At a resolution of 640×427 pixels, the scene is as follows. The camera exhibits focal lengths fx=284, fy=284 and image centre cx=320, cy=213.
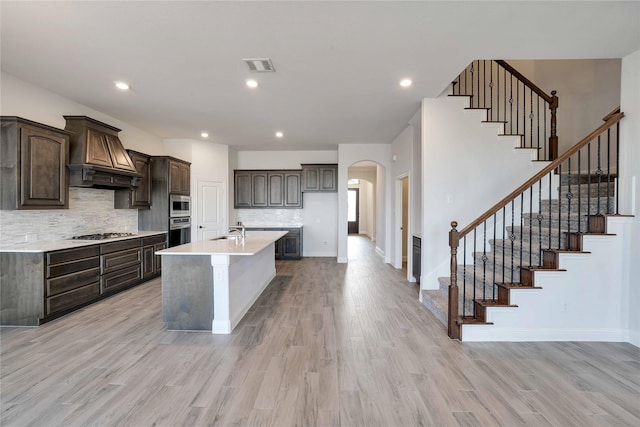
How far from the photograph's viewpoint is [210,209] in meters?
6.96

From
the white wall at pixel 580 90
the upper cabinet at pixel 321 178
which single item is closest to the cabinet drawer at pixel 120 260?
the upper cabinet at pixel 321 178

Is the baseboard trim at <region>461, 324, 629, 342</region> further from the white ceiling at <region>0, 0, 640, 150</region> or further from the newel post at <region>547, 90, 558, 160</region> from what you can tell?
the white ceiling at <region>0, 0, 640, 150</region>

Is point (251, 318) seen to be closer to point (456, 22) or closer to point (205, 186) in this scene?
point (456, 22)

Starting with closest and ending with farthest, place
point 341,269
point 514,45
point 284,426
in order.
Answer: point 284,426 < point 514,45 < point 341,269

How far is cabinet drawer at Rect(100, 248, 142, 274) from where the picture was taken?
4.10 meters

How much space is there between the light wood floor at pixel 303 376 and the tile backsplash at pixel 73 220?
1239 millimetres

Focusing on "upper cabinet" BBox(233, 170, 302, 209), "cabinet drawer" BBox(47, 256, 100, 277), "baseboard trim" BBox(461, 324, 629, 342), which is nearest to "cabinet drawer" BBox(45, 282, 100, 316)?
"cabinet drawer" BBox(47, 256, 100, 277)

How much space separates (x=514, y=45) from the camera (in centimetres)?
279

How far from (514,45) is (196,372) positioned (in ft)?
13.8

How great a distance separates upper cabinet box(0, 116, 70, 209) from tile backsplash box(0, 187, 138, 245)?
325 mm

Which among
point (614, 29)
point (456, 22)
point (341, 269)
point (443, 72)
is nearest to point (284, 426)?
point (456, 22)

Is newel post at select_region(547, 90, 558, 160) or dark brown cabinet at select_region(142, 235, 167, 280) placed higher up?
newel post at select_region(547, 90, 558, 160)

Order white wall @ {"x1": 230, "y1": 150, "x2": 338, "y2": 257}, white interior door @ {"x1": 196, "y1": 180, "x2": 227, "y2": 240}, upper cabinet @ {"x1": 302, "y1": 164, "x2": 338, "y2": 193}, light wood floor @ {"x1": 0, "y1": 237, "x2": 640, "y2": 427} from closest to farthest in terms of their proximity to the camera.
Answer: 1. light wood floor @ {"x1": 0, "y1": 237, "x2": 640, "y2": 427}
2. white interior door @ {"x1": 196, "y1": 180, "x2": 227, "y2": 240}
3. upper cabinet @ {"x1": 302, "y1": 164, "x2": 338, "y2": 193}
4. white wall @ {"x1": 230, "y1": 150, "x2": 338, "y2": 257}

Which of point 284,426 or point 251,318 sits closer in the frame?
point 284,426
